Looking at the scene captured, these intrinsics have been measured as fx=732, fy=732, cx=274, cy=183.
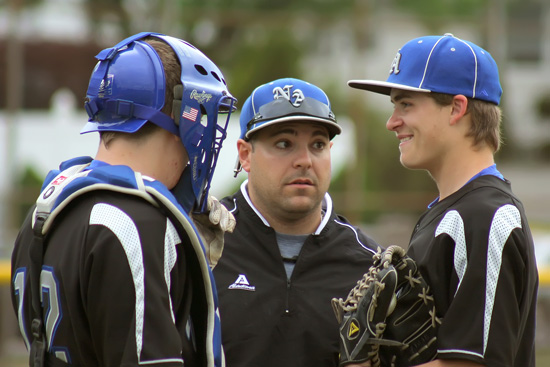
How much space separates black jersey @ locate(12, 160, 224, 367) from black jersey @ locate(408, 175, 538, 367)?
2.87 ft

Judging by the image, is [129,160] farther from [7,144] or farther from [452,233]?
[7,144]

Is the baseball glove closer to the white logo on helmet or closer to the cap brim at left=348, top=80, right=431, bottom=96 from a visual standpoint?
the cap brim at left=348, top=80, right=431, bottom=96

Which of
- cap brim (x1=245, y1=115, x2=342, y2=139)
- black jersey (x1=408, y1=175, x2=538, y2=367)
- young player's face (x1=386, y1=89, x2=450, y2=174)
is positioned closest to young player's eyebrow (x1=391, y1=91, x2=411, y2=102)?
young player's face (x1=386, y1=89, x2=450, y2=174)

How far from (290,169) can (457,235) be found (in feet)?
4.01

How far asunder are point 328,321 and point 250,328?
366mm

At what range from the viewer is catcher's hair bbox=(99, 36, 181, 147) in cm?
244

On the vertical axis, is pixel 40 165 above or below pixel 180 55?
below

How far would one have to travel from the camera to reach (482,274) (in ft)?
8.43

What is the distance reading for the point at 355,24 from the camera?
12984 millimetres

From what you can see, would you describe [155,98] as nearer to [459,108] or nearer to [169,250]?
[169,250]

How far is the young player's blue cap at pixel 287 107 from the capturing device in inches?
143

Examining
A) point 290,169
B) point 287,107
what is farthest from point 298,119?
point 290,169

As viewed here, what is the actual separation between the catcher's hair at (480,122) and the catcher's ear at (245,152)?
49.0 inches

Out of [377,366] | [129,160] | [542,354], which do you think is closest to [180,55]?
[129,160]
